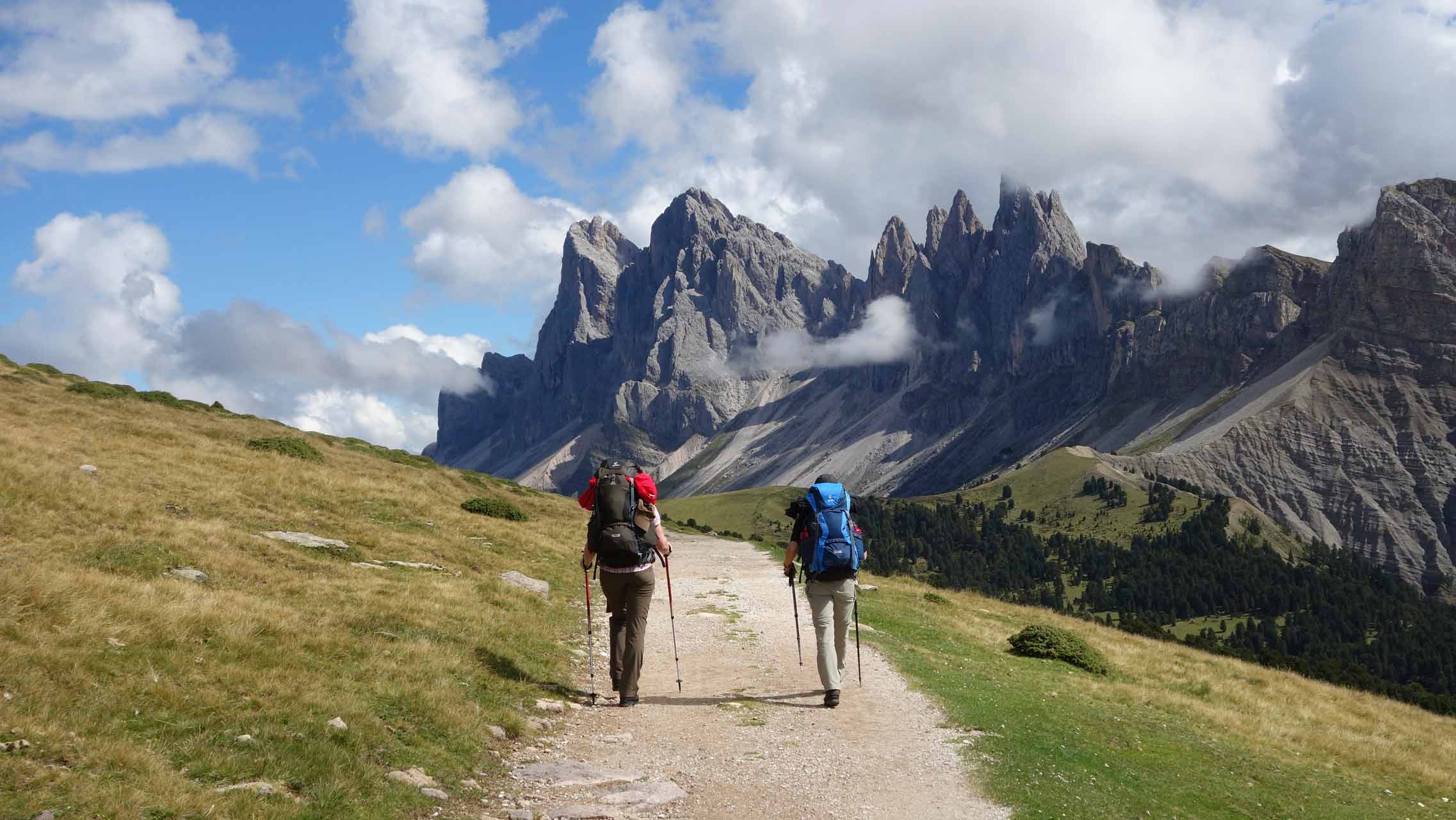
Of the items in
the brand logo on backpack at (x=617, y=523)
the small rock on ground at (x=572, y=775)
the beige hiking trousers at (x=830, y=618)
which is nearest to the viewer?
the small rock on ground at (x=572, y=775)

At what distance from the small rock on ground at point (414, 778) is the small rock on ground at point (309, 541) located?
13.7 meters

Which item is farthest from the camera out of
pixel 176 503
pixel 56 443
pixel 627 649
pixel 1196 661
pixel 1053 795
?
pixel 1196 661

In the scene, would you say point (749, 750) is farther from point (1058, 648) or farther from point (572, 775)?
point (1058, 648)

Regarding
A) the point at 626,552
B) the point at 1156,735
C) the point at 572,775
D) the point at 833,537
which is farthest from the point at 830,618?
the point at 1156,735

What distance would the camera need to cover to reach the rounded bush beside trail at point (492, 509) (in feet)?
132

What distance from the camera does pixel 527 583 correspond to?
26.4m

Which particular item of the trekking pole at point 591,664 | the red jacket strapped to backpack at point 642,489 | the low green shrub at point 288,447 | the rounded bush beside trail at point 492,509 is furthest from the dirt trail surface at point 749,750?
the low green shrub at point 288,447

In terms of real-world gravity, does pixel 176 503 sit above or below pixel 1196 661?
above

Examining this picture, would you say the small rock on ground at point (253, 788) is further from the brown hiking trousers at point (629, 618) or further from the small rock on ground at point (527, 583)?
the small rock on ground at point (527, 583)

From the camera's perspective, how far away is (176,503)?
24.2m

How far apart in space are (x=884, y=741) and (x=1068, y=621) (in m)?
30.0

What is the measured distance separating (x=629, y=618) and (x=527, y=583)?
37.4 feet

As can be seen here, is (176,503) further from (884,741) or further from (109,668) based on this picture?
(884,741)

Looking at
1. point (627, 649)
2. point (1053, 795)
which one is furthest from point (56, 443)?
point (1053, 795)
